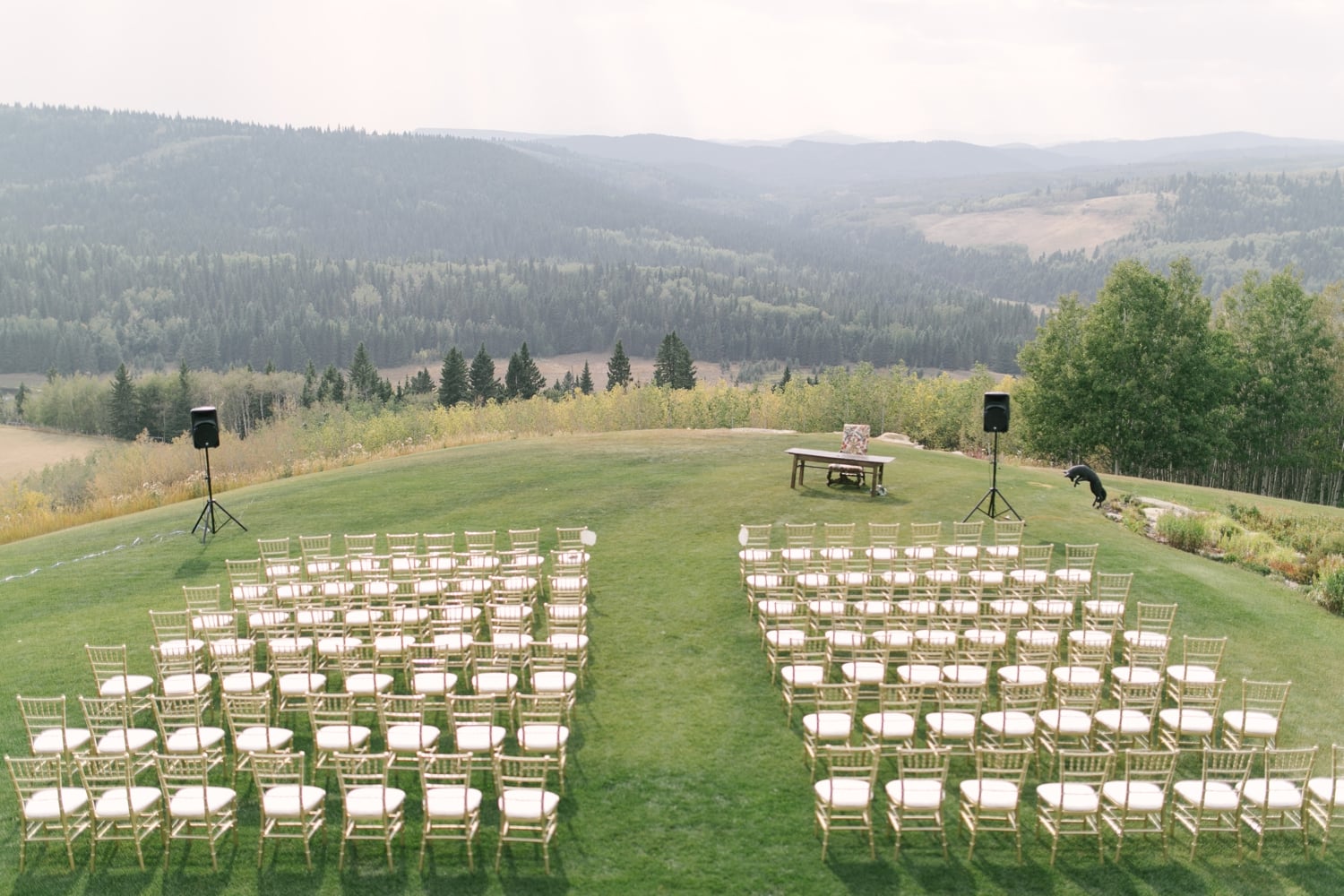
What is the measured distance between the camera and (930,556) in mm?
17656

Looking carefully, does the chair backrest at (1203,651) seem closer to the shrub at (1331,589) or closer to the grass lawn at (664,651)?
the grass lawn at (664,651)

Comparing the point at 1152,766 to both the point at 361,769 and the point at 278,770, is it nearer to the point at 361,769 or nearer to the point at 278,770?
the point at 361,769

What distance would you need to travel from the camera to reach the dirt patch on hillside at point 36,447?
87.8 metres

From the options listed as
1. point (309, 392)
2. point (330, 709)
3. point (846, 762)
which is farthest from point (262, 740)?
point (309, 392)

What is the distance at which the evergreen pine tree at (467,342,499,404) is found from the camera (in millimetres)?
102750

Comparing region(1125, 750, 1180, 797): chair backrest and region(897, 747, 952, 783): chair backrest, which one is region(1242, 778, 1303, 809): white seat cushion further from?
region(897, 747, 952, 783): chair backrest

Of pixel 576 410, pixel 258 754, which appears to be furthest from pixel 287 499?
pixel 576 410

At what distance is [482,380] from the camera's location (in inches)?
4067

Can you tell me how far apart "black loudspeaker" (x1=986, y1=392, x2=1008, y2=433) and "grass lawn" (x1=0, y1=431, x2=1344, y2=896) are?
3161 millimetres

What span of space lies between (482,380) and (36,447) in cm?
4660

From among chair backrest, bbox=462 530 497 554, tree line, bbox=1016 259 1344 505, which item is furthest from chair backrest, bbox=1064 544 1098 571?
tree line, bbox=1016 259 1344 505

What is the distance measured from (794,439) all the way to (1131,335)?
21.0 m

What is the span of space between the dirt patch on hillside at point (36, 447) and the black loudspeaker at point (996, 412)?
88.1 meters

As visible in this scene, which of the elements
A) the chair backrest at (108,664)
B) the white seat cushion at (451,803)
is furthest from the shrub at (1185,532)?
the chair backrest at (108,664)
